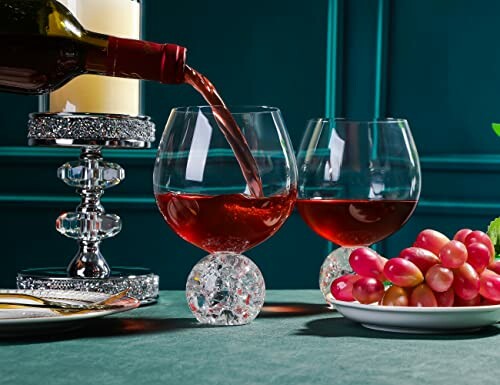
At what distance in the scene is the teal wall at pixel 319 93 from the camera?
256cm

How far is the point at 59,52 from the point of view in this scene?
0.93 meters

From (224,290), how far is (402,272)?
0.17m

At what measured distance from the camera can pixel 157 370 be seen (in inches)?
25.2

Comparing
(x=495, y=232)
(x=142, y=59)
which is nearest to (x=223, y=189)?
(x=142, y=59)

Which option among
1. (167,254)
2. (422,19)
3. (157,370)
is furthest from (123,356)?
(422,19)

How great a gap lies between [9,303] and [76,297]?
0.09m

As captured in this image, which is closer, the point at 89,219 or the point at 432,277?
the point at 432,277

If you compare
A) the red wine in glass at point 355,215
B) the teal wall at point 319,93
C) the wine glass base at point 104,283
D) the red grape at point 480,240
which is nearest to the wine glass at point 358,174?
the red wine in glass at point 355,215

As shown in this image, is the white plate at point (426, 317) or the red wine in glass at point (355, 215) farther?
the red wine in glass at point (355, 215)

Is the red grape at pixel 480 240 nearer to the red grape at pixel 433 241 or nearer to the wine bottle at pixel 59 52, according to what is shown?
the red grape at pixel 433 241

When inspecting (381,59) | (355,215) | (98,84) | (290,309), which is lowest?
(290,309)

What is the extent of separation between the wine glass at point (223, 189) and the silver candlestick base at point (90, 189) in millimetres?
201

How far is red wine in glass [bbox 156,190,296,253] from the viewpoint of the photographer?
0.85 m

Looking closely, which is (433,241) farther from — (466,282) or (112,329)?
(112,329)
